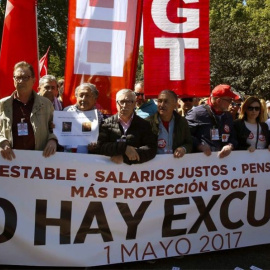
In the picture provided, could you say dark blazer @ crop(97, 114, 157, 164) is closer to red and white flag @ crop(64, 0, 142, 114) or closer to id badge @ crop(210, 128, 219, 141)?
id badge @ crop(210, 128, 219, 141)

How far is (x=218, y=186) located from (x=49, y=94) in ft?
7.18

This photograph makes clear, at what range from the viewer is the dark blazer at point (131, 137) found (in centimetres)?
395

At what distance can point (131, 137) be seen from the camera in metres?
3.95

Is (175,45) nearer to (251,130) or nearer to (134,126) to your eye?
(251,130)

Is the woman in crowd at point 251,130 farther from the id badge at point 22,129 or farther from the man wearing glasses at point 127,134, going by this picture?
the id badge at point 22,129

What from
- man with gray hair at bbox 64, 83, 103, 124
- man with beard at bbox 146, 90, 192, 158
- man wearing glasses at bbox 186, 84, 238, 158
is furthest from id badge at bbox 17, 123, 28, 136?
man wearing glasses at bbox 186, 84, 238, 158

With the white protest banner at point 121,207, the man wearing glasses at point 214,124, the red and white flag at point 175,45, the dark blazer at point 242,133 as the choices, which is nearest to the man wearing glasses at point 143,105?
the red and white flag at point 175,45

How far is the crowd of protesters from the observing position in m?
3.80

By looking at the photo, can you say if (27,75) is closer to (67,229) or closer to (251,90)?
(67,229)

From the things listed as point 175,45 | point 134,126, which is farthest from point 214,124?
point 175,45

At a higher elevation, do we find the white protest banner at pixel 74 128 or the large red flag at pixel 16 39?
the large red flag at pixel 16 39

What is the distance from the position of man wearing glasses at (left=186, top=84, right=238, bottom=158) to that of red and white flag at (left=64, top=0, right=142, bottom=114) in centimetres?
100

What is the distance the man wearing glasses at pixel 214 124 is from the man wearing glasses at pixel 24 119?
1.58 m

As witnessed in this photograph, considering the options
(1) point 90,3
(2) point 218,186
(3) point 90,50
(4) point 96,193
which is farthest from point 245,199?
(1) point 90,3
